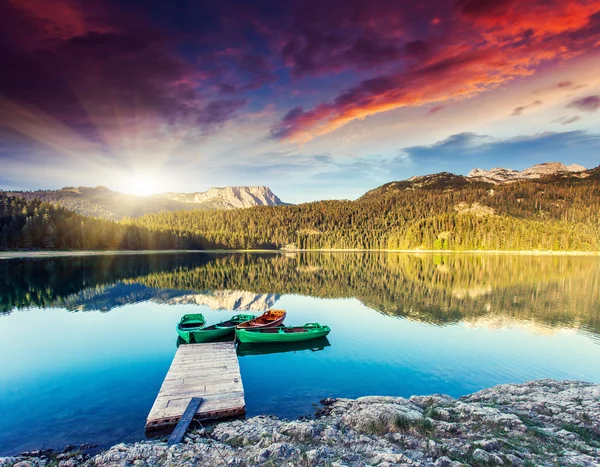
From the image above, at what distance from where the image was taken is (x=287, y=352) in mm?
30812

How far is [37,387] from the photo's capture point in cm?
2223

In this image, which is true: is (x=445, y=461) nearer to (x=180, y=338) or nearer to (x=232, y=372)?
(x=232, y=372)

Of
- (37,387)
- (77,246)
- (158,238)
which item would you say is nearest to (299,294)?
(37,387)

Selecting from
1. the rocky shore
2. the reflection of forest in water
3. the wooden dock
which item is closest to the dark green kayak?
the wooden dock

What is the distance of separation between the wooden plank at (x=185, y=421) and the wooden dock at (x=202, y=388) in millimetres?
298

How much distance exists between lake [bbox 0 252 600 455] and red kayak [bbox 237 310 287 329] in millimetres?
2910

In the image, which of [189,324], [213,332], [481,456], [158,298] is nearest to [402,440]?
[481,456]

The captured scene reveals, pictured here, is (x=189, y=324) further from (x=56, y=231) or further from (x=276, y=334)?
(x=56, y=231)

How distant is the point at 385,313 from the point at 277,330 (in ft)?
61.8

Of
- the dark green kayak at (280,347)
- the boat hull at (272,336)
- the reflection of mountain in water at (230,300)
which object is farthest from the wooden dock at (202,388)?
the reflection of mountain in water at (230,300)

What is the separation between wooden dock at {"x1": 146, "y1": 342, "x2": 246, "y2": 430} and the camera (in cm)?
1739

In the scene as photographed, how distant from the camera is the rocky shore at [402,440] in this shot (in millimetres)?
11828

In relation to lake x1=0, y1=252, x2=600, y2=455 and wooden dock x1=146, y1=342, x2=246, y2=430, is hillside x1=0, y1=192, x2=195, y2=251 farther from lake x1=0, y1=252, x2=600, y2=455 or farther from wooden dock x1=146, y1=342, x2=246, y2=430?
wooden dock x1=146, y1=342, x2=246, y2=430

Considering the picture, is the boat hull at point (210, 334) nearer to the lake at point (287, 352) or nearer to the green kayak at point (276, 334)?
the green kayak at point (276, 334)
